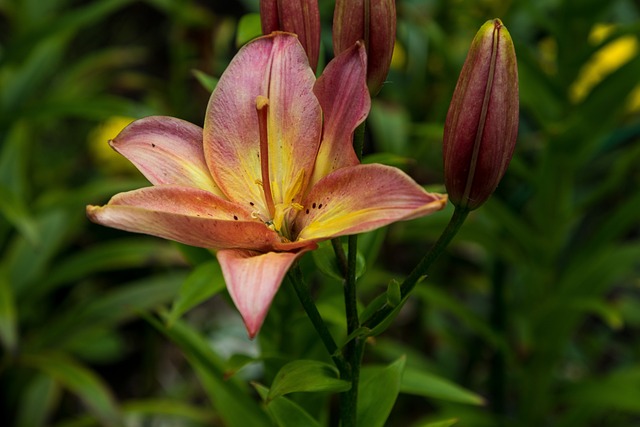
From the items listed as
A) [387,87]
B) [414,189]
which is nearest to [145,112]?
[387,87]

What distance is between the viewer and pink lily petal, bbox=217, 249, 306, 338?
537 mm

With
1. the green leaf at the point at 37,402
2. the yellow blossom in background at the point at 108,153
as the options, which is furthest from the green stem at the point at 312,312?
the yellow blossom in background at the point at 108,153

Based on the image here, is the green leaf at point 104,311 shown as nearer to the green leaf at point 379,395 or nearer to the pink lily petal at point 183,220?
the green leaf at point 379,395

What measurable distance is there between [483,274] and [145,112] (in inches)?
30.6

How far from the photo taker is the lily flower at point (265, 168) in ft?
1.96

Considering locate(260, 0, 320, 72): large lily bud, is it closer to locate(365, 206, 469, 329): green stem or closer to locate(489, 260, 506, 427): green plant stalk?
locate(365, 206, 469, 329): green stem

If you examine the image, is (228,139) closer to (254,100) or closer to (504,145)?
(254,100)

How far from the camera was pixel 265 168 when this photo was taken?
70 cm

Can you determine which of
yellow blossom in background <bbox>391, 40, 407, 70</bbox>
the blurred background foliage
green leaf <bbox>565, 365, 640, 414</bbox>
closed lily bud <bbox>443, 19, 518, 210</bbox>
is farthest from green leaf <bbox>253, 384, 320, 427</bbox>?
yellow blossom in background <bbox>391, 40, 407, 70</bbox>

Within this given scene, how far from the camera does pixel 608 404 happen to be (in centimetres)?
132

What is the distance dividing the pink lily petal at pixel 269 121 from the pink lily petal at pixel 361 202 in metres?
0.04

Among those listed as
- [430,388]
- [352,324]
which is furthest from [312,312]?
[430,388]

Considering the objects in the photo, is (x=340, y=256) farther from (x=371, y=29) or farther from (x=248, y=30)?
(x=248, y=30)

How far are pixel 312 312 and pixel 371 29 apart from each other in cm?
23
